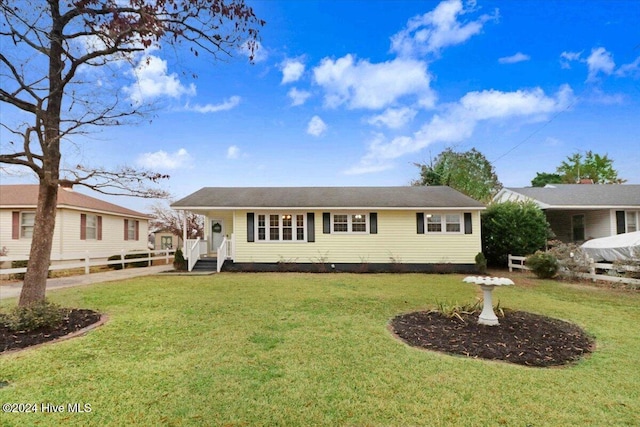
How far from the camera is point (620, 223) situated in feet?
52.8

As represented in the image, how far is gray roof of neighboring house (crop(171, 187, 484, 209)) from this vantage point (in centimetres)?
1404

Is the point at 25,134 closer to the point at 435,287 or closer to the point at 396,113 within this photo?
the point at 435,287

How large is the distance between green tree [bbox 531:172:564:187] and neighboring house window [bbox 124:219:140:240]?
4621 centimetres

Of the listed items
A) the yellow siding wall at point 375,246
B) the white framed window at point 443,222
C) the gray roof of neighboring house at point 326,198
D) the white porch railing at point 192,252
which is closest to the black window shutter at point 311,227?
the yellow siding wall at point 375,246

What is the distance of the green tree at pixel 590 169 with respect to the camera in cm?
3509

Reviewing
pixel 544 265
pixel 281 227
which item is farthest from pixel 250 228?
pixel 544 265

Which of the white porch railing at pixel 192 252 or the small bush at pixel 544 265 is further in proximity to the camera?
the white porch railing at pixel 192 252

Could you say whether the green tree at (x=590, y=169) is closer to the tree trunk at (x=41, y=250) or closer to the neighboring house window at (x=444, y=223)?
the neighboring house window at (x=444, y=223)

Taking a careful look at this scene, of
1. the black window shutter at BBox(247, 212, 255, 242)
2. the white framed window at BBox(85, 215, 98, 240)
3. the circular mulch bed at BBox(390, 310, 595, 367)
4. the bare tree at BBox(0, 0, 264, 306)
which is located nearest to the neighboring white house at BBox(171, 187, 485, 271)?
the black window shutter at BBox(247, 212, 255, 242)

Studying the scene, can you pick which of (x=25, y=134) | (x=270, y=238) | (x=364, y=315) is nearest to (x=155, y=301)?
(x=25, y=134)

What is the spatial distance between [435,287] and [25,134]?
10.6m

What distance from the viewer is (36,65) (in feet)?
19.0

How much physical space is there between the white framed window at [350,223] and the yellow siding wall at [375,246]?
242mm

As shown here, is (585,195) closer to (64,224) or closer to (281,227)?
(281,227)
